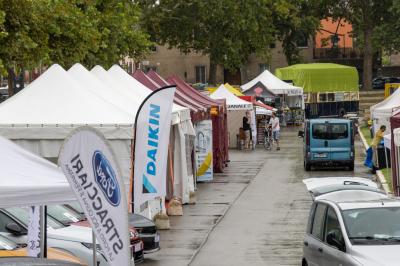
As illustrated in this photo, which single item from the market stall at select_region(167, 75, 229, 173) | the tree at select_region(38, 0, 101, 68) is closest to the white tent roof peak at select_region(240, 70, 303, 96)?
the market stall at select_region(167, 75, 229, 173)

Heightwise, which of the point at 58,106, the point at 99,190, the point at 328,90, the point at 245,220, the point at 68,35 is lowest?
the point at 245,220

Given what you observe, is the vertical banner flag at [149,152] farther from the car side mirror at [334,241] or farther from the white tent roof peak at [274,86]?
the white tent roof peak at [274,86]

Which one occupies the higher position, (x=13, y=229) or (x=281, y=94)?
(x=281, y=94)

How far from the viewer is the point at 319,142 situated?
123ft

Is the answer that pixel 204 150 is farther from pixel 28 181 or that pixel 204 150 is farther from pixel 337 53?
pixel 337 53

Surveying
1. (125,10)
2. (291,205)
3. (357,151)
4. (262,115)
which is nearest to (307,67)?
(262,115)

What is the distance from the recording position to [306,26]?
7862 centimetres

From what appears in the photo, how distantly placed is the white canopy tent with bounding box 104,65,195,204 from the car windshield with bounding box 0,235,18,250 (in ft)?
38.6

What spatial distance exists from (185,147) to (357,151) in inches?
786

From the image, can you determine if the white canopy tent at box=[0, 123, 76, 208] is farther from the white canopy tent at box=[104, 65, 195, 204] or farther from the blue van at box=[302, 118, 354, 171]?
the blue van at box=[302, 118, 354, 171]

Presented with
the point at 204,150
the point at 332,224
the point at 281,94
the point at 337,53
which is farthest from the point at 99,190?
the point at 337,53

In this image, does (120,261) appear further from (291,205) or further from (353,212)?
(291,205)

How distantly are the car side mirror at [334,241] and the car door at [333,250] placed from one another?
0.09 ft

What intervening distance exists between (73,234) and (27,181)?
529cm
